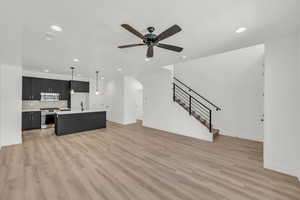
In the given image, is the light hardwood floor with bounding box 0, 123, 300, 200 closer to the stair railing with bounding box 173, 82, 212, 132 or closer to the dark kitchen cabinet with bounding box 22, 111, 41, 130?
the stair railing with bounding box 173, 82, 212, 132

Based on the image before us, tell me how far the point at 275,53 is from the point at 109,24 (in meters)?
3.51

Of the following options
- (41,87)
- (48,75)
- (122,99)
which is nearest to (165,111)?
(122,99)

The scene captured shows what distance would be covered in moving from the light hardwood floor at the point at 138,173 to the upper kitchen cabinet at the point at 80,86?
4272 millimetres

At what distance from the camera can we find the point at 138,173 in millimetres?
2535

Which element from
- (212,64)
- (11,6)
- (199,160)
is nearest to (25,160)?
(11,6)

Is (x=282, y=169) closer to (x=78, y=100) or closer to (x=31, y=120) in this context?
(x=31, y=120)

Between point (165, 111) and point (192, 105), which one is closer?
point (192, 105)

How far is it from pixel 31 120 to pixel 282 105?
9.02 m

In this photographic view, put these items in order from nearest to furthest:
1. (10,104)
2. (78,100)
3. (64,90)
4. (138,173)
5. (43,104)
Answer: (138,173) < (10,104) < (43,104) < (64,90) < (78,100)

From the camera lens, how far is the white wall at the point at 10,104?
3982 millimetres

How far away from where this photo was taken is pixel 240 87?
4.91 m

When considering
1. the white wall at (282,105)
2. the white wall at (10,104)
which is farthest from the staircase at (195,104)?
the white wall at (10,104)

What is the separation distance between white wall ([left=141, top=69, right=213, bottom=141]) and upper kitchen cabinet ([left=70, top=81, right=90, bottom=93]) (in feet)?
12.7

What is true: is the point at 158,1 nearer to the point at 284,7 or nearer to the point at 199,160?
the point at 284,7
